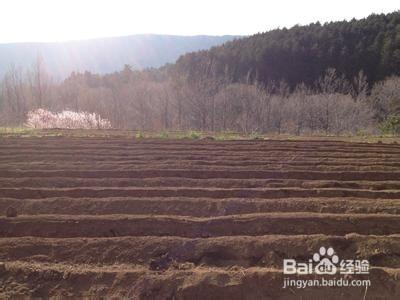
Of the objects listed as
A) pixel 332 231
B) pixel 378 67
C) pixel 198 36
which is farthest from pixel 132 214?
pixel 198 36

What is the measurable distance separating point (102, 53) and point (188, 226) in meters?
103

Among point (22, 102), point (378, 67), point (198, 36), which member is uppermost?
point (198, 36)

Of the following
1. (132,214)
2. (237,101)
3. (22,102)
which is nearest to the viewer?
(132,214)

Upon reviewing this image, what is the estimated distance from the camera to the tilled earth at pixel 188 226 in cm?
370

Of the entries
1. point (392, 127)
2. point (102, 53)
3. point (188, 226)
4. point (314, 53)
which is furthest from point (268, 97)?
point (102, 53)

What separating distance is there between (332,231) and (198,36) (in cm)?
12268

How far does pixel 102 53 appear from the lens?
100125 millimetres

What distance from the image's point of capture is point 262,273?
378 centimetres

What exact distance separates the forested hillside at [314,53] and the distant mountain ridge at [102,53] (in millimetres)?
45160

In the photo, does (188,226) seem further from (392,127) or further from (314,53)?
(314,53)

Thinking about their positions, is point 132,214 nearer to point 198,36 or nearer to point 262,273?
point 262,273

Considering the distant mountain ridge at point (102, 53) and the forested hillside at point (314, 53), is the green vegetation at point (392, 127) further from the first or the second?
the distant mountain ridge at point (102, 53)

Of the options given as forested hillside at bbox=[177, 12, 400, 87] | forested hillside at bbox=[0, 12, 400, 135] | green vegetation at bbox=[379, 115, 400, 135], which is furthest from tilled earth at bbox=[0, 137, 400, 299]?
forested hillside at bbox=[177, 12, 400, 87]

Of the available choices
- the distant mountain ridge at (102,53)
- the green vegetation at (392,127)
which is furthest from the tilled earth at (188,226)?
the distant mountain ridge at (102,53)
